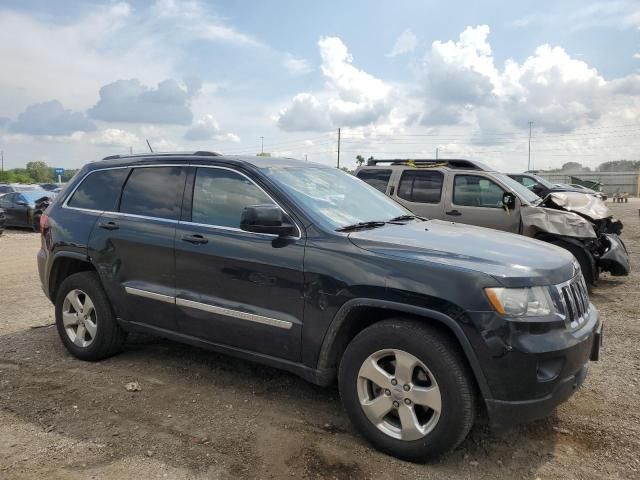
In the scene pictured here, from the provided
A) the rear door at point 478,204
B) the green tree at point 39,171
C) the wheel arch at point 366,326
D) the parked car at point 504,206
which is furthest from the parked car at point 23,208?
the green tree at point 39,171

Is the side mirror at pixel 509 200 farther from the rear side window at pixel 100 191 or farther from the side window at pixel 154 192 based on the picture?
the rear side window at pixel 100 191

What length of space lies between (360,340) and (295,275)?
0.61 m

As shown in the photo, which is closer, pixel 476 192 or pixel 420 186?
pixel 476 192

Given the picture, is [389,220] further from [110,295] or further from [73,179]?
[73,179]

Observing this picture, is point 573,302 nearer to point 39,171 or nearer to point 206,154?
point 206,154

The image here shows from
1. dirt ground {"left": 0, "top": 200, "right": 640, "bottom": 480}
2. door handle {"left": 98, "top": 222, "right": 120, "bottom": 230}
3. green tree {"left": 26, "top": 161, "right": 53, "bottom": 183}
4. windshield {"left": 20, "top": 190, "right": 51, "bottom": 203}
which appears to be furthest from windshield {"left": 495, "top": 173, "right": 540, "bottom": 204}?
green tree {"left": 26, "top": 161, "right": 53, "bottom": 183}

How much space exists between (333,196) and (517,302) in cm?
166

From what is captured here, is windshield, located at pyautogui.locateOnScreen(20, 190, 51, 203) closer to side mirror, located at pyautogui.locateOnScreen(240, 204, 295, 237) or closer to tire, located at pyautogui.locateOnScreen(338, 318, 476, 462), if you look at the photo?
side mirror, located at pyautogui.locateOnScreen(240, 204, 295, 237)

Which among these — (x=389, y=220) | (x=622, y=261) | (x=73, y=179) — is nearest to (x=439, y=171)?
(x=622, y=261)

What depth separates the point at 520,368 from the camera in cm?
270

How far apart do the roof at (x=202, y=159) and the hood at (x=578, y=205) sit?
4718 mm

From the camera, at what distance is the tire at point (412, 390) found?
2.80 m

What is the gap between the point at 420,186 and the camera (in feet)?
28.3

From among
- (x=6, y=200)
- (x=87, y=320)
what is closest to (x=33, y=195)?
(x=6, y=200)
